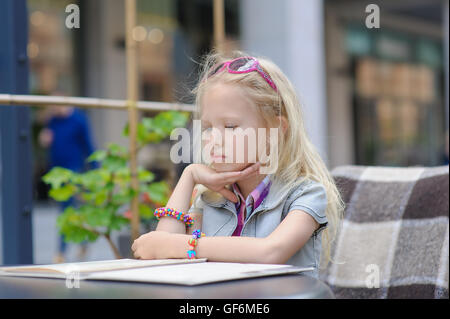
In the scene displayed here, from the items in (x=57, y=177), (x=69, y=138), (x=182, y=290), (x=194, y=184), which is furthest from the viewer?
(x=69, y=138)

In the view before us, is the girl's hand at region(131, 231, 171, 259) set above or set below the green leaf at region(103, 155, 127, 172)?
below

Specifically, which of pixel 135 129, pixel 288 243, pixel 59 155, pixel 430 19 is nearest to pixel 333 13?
pixel 430 19

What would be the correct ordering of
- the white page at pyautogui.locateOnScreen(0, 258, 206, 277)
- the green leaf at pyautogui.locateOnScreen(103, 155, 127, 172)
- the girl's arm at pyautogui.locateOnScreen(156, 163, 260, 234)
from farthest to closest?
the green leaf at pyautogui.locateOnScreen(103, 155, 127, 172), the girl's arm at pyautogui.locateOnScreen(156, 163, 260, 234), the white page at pyautogui.locateOnScreen(0, 258, 206, 277)

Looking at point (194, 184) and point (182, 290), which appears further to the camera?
point (194, 184)

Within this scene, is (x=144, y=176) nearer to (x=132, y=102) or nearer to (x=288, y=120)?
(x=132, y=102)

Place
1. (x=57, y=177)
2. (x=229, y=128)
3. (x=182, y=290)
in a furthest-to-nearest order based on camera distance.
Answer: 1. (x=57, y=177)
2. (x=229, y=128)
3. (x=182, y=290)

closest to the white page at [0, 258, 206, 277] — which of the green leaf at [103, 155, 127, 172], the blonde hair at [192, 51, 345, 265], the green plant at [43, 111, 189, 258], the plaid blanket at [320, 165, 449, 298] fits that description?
the blonde hair at [192, 51, 345, 265]

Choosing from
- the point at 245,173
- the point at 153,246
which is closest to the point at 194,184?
the point at 245,173

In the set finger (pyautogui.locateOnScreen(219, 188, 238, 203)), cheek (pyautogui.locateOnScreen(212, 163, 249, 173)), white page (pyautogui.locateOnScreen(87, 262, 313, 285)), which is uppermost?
cheek (pyautogui.locateOnScreen(212, 163, 249, 173))

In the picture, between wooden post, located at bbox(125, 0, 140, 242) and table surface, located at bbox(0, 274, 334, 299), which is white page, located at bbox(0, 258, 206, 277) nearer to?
table surface, located at bbox(0, 274, 334, 299)

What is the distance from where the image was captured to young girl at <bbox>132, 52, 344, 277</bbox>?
1491 millimetres

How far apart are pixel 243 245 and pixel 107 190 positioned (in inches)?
74.6

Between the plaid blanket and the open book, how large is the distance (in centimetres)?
97

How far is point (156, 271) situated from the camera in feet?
3.53
